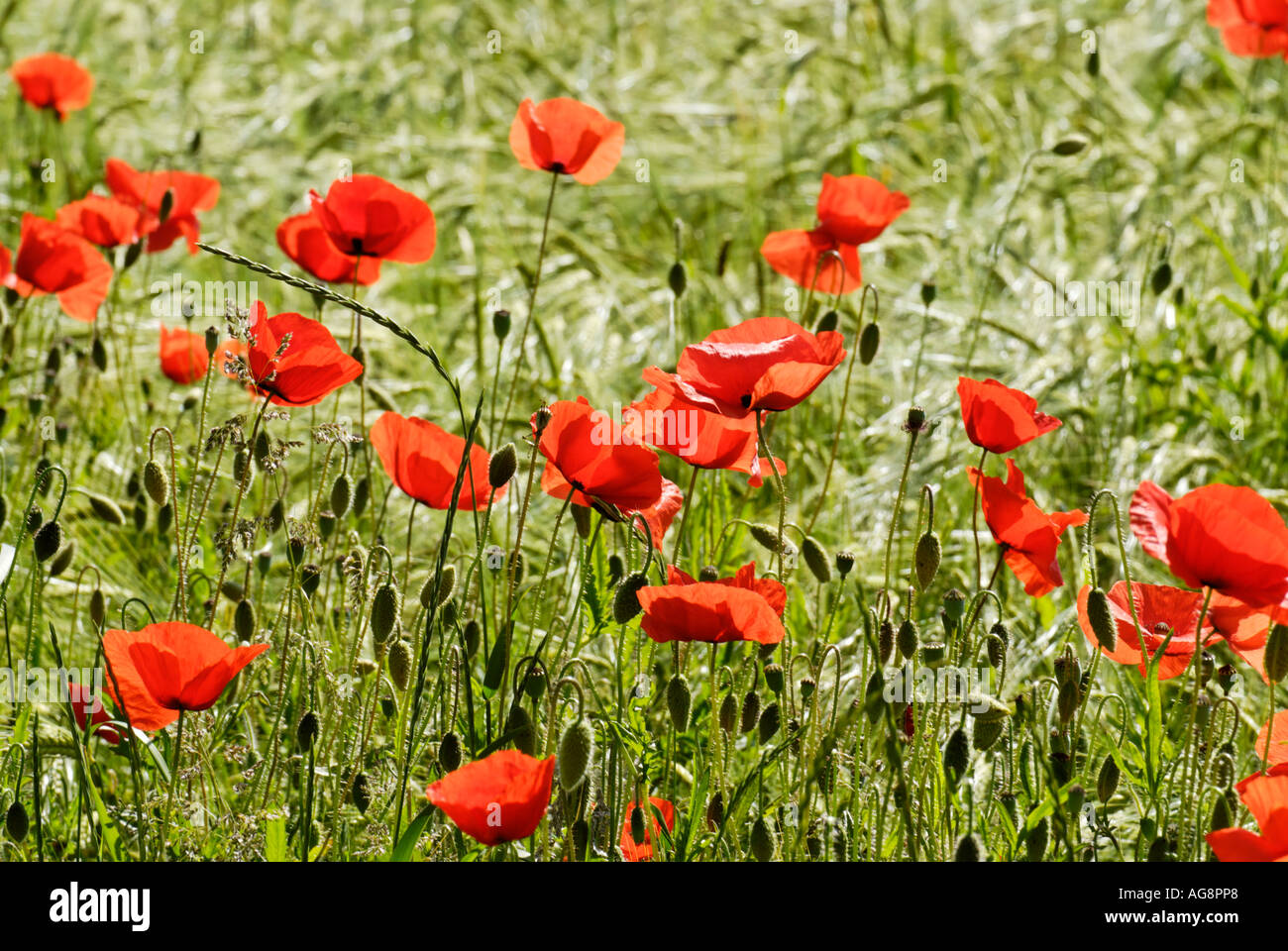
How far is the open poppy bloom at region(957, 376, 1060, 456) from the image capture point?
1.47m

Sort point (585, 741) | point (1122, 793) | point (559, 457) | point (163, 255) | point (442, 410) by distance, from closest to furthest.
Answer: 1. point (585, 741)
2. point (559, 457)
3. point (1122, 793)
4. point (442, 410)
5. point (163, 255)

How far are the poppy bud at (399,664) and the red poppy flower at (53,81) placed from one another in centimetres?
208

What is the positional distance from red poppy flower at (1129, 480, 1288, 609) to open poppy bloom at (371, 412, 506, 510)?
2.27 ft

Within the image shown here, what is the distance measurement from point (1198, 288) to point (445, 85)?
2187 millimetres

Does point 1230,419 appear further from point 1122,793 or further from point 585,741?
point 585,741

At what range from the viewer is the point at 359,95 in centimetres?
445

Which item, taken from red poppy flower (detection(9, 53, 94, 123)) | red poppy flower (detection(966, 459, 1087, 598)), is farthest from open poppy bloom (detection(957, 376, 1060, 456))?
red poppy flower (detection(9, 53, 94, 123))

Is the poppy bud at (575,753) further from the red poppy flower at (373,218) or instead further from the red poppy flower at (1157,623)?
the red poppy flower at (373,218)

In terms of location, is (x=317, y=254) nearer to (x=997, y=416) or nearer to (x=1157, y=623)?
(x=997, y=416)

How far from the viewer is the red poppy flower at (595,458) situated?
4.51 feet

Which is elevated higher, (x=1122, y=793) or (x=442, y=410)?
(x=442, y=410)

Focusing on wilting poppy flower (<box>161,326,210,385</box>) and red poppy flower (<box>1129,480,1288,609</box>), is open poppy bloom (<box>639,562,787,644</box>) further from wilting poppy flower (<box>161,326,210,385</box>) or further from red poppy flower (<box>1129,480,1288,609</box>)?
wilting poppy flower (<box>161,326,210,385</box>)

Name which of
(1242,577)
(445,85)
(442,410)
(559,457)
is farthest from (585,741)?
(445,85)
